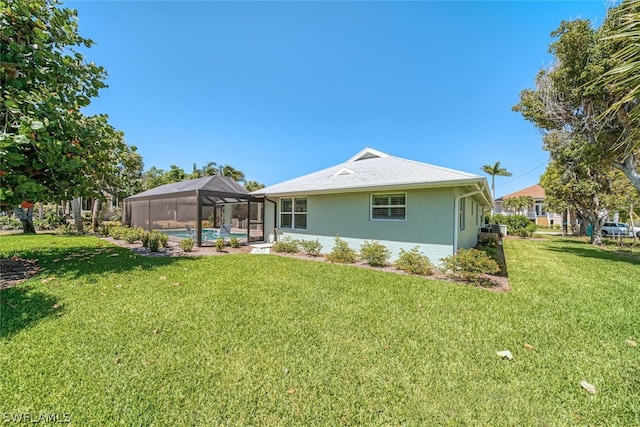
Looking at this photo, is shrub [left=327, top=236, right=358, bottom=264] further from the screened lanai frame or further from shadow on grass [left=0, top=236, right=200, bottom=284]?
the screened lanai frame

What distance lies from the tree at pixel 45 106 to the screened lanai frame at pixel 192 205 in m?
5.24

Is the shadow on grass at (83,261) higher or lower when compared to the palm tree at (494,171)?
lower

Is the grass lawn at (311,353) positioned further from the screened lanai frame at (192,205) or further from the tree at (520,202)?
the tree at (520,202)

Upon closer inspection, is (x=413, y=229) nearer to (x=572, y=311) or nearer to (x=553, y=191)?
(x=572, y=311)

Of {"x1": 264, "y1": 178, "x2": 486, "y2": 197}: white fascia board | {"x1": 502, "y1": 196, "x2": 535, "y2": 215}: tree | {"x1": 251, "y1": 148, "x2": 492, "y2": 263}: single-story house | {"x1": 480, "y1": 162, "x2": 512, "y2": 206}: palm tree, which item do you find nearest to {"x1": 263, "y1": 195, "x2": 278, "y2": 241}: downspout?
{"x1": 251, "y1": 148, "x2": 492, "y2": 263}: single-story house

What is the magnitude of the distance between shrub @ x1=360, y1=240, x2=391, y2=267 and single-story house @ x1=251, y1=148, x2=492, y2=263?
0.63 m

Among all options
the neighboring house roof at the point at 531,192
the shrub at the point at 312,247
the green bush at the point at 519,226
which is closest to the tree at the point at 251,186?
the shrub at the point at 312,247

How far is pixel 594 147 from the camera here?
10609 millimetres

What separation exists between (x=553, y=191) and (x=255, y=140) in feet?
72.3

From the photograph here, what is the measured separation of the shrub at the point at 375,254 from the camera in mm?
8523

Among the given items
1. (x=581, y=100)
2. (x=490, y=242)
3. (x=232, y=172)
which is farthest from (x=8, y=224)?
(x=581, y=100)

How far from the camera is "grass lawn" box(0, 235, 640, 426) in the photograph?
94.6 inches

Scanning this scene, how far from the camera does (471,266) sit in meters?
6.69

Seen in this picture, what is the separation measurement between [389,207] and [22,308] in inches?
363
